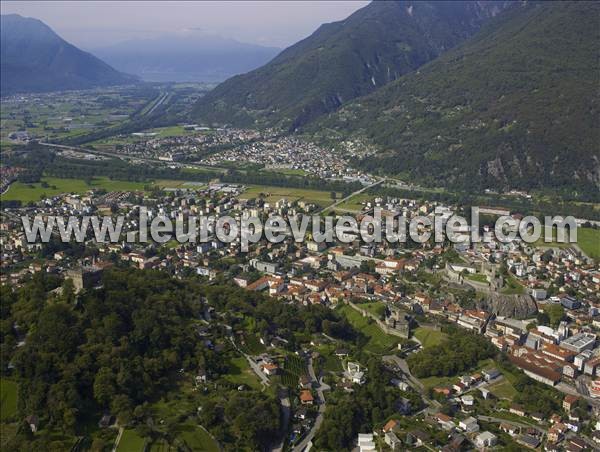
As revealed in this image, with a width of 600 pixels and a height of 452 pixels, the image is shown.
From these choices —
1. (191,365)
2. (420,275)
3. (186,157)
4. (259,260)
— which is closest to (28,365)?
(191,365)

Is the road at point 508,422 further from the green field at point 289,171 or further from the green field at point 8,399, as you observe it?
the green field at point 289,171

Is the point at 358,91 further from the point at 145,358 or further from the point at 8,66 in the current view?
the point at 8,66

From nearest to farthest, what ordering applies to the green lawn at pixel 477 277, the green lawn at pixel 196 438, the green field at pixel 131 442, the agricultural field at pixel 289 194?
the green field at pixel 131 442, the green lawn at pixel 196 438, the green lawn at pixel 477 277, the agricultural field at pixel 289 194

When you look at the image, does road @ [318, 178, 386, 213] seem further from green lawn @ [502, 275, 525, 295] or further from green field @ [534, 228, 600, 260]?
green lawn @ [502, 275, 525, 295]

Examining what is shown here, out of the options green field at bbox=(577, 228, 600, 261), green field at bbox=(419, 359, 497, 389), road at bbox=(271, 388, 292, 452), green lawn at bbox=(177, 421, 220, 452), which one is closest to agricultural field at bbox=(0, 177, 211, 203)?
green field at bbox=(577, 228, 600, 261)

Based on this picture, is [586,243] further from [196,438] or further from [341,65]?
[341,65]

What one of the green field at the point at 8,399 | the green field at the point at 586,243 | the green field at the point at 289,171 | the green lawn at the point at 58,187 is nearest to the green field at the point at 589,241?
the green field at the point at 586,243
